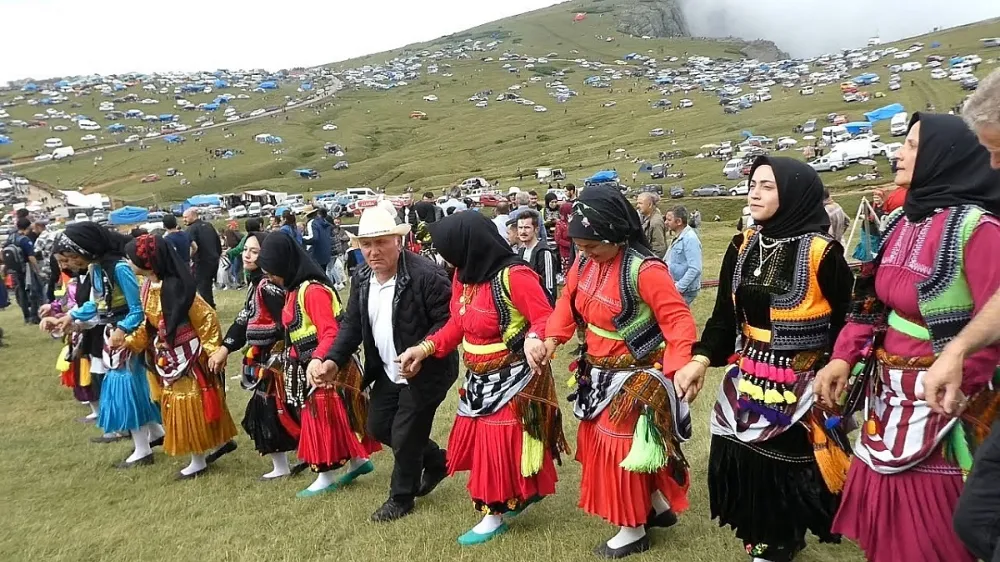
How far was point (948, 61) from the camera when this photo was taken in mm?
71625

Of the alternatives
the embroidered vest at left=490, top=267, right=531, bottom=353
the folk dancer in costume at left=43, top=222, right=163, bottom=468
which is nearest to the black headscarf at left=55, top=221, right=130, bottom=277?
the folk dancer in costume at left=43, top=222, right=163, bottom=468

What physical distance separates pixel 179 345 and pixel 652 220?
533 centimetres

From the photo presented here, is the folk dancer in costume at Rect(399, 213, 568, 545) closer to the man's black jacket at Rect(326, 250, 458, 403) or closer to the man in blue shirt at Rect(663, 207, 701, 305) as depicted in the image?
the man's black jacket at Rect(326, 250, 458, 403)

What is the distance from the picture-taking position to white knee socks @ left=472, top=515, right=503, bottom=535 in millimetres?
3881

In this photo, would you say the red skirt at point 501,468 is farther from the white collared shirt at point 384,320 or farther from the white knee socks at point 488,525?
the white collared shirt at point 384,320

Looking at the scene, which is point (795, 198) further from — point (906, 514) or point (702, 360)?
point (906, 514)

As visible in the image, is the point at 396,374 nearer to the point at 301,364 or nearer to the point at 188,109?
the point at 301,364

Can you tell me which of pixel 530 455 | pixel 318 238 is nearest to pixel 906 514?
pixel 530 455

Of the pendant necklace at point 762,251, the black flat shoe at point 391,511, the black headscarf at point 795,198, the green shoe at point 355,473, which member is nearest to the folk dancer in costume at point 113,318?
the green shoe at point 355,473

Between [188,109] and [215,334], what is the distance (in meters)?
105

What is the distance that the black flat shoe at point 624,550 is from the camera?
349 cm

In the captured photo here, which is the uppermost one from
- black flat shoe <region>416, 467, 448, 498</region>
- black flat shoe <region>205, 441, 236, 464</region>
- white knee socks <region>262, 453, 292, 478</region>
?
black flat shoe <region>416, 467, 448, 498</region>

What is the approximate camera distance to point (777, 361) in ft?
9.36

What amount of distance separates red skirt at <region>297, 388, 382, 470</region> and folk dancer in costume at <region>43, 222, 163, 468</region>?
1.72 m
